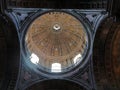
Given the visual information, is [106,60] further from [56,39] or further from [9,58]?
[56,39]

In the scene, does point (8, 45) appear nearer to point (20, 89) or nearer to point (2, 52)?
point (2, 52)

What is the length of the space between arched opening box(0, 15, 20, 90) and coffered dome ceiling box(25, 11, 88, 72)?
4888 mm

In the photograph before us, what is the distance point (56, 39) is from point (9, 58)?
1057 cm

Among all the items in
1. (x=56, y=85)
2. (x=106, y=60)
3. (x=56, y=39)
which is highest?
(x=56, y=39)

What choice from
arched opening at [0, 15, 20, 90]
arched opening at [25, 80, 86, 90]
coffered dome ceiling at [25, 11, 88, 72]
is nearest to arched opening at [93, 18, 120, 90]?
arched opening at [25, 80, 86, 90]

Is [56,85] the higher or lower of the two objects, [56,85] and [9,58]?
the lower

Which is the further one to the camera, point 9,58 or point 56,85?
point 56,85

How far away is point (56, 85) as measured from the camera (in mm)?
21109

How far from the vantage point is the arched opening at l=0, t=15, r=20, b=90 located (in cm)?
1850

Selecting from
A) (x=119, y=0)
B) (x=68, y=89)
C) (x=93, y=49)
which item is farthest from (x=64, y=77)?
(x=119, y=0)

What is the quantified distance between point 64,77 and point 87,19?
5125 mm

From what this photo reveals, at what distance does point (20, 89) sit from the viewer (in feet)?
64.0

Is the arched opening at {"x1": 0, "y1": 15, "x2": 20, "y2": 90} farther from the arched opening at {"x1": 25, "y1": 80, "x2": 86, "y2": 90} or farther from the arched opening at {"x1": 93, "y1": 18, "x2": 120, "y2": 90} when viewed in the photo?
the arched opening at {"x1": 93, "y1": 18, "x2": 120, "y2": 90}

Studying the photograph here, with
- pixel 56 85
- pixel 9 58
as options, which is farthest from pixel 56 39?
pixel 9 58
